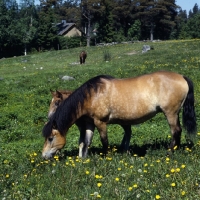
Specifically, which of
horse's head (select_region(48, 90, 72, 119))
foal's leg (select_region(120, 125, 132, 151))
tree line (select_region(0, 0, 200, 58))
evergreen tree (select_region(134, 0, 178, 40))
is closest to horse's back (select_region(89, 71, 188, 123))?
foal's leg (select_region(120, 125, 132, 151))

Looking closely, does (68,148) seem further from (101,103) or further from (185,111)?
(185,111)

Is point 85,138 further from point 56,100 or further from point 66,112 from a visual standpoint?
point 56,100

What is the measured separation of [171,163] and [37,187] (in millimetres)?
2543

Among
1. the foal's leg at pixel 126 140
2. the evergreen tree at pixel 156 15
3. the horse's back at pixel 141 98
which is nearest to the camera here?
the horse's back at pixel 141 98

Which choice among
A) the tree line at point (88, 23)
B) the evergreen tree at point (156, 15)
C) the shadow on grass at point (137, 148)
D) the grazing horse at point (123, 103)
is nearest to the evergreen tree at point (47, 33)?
the tree line at point (88, 23)

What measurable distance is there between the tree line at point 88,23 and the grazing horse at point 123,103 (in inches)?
2668

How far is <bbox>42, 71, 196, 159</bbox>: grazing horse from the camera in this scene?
864 centimetres

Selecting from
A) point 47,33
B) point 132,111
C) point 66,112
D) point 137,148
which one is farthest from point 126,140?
point 47,33

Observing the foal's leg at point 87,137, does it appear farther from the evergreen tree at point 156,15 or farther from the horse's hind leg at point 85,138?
the evergreen tree at point 156,15

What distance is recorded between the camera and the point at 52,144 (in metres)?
8.59

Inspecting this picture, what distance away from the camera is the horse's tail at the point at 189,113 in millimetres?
9031

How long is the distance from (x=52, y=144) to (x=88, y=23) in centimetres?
7741

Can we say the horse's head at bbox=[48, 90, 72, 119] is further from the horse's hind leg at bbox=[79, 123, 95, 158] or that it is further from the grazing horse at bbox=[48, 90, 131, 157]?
the horse's hind leg at bbox=[79, 123, 95, 158]

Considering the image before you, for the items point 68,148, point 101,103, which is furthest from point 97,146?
point 101,103
